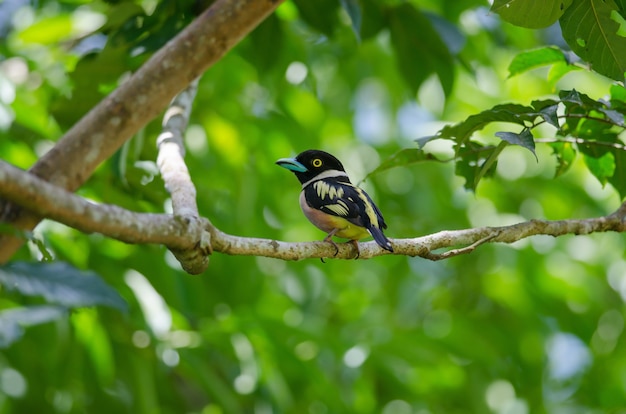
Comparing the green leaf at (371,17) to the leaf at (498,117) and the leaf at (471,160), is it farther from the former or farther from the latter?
the leaf at (498,117)

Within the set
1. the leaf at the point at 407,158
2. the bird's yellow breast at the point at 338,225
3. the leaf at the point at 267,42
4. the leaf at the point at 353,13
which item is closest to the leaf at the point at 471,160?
the leaf at the point at 407,158

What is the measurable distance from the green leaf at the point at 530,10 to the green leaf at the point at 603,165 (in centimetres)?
114

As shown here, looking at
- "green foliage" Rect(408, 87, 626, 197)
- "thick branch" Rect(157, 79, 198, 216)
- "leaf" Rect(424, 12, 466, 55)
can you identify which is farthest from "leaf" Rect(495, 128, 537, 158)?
"leaf" Rect(424, 12, 466, 55)

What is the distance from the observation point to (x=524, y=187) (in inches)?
276

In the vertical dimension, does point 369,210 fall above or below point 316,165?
above

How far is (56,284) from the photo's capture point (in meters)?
2.01

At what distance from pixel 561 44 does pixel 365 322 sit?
149 inches

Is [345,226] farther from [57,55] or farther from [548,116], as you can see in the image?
[57,55]

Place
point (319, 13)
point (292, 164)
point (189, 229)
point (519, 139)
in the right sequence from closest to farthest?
point (189, 229), point (519, 139), point (319, 13), point (292, 164)

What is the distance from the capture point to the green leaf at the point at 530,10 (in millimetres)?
2559

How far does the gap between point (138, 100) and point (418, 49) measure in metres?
2.07

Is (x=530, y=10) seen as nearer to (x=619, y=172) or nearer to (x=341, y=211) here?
(x=619, y=172)

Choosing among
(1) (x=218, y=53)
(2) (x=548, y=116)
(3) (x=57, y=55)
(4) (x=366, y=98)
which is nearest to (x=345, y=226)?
(1) (x=218, y=53)

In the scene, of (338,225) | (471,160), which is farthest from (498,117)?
(338,225)
